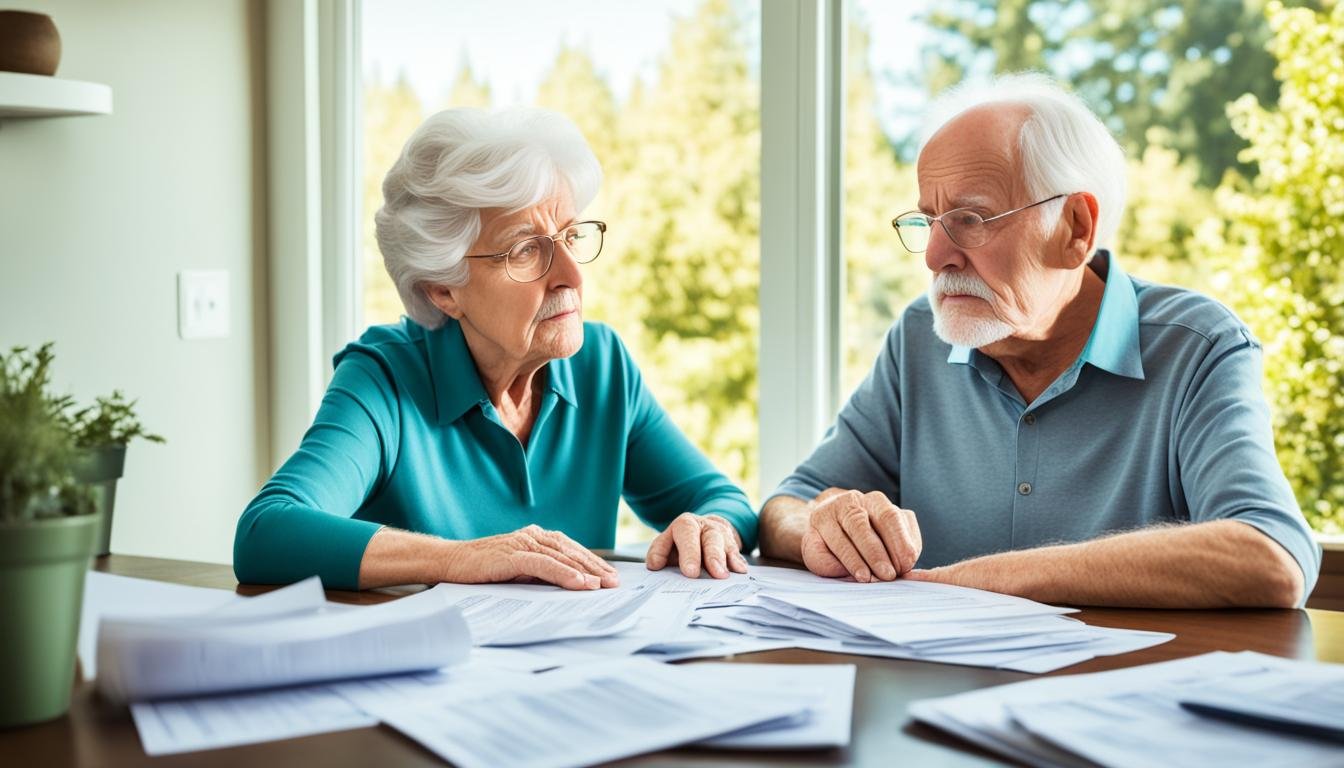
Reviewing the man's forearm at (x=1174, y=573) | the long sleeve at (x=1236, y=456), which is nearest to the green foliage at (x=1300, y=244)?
the long sleeve at (x=1236, y=456)

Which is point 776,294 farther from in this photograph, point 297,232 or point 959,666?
point 959,666

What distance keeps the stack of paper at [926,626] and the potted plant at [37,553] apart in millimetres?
550

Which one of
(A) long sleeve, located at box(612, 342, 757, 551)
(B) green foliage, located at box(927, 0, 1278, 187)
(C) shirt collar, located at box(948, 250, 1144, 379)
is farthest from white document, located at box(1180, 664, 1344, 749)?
(B) green foliage, located at box(927, 0, 1278, 187)

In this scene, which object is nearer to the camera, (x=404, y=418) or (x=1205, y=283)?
(x=404, y=418)

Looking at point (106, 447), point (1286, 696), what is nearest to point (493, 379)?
point (106, 447)

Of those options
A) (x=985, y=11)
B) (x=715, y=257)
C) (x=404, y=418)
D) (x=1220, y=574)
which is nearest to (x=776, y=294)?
(x=715, y=257)

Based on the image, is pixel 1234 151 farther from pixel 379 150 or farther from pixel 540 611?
pixel 379 150

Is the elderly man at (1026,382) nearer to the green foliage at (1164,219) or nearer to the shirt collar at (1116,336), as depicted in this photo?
the shirt collar at (1116,336)

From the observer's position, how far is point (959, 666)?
1.04 metres

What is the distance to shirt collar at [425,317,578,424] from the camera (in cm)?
180

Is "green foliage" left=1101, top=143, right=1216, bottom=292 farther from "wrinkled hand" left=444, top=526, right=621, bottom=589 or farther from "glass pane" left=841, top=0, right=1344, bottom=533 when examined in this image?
"wrinkled hand" left=444, top=526, right=621, bottom=589

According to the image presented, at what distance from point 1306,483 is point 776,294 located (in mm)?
947

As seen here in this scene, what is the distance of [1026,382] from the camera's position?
71.7 inches

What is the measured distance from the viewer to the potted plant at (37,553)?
83 centimetres
